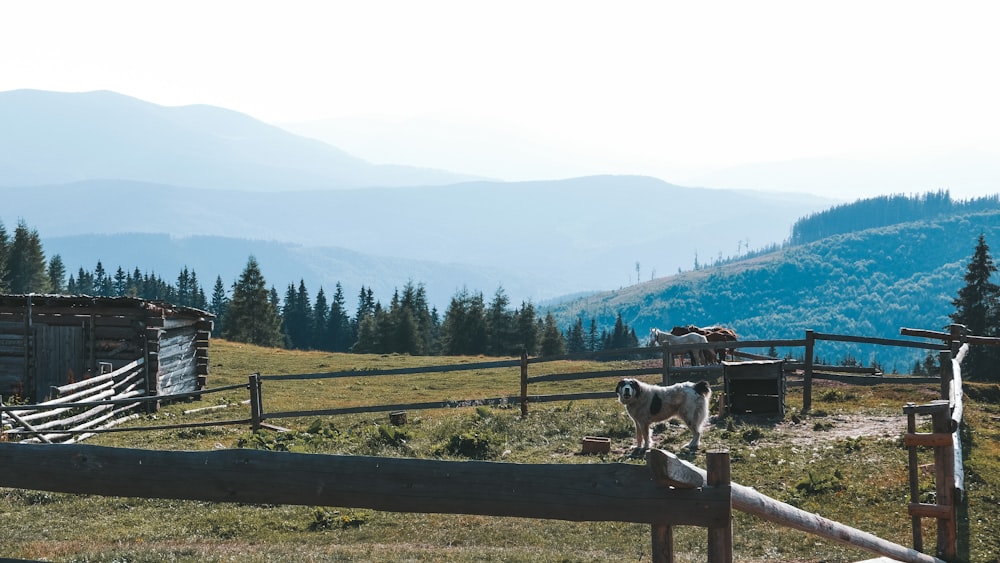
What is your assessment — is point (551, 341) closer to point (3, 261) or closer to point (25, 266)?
point (3, 261)

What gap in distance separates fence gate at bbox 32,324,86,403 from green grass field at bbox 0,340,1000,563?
6.74 meters

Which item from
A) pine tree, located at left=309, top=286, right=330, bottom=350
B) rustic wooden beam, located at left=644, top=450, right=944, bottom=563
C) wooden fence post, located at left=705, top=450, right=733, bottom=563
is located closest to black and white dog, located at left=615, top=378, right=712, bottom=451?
rustic wooden beam, located at left=644, top=450, right=944, bottom=563

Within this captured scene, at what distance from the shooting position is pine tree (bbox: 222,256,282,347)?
90000mm

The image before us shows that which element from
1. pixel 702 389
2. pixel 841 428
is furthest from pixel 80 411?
pixel 841 428

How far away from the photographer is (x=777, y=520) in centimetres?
682

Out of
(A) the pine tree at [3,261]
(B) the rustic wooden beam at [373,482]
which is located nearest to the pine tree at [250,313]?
(A) the pine tree at [3,261]

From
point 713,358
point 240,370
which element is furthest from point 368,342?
point 713,358

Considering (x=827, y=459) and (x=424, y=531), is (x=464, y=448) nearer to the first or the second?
(x=424, y=531)

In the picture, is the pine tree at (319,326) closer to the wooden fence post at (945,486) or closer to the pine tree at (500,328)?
the pine tree at (500,328)

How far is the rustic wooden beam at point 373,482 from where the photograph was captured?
5340 mm

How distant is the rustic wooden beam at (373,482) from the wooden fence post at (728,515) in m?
0.09

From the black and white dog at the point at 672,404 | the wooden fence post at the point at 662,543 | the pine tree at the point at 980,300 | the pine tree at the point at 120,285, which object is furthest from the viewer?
the pine tree at the point at 120,285

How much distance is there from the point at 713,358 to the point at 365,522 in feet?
76.7

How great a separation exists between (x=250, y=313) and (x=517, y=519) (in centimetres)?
8295
